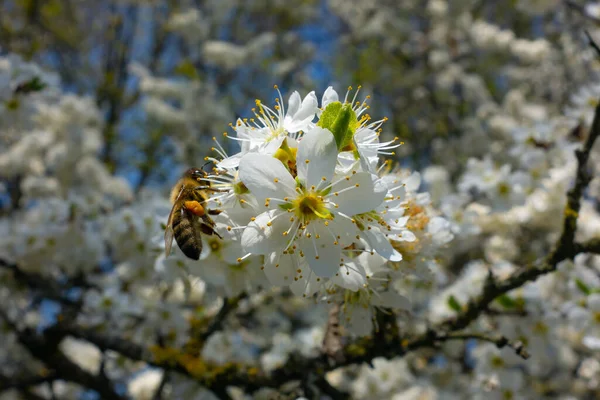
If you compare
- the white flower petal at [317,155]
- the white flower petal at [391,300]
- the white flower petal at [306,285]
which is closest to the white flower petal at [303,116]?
the white flower petal at [317,155]

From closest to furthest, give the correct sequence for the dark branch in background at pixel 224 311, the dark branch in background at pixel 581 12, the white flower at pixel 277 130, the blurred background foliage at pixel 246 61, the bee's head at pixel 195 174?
the white flower at pixel 277 130 → the bee's head at pixel 195 174 → the dark branch in background at pixel 224 311 → the dark branch in background at pixel 581 12 → the blurred background foliage at pixel 246 61

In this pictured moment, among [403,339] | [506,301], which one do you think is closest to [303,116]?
[403,339]

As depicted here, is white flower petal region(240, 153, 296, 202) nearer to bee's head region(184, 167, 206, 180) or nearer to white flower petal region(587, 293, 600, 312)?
bee's head region(184, 167, 206, 180)

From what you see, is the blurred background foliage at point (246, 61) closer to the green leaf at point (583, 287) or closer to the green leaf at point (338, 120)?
the green leaf at point (583, 287)

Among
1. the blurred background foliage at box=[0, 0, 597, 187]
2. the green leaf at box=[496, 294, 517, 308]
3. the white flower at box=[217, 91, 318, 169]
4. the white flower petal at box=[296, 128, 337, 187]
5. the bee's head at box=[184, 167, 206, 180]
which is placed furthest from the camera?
the blurred background foliage at box=[0, 0, 597, 187]

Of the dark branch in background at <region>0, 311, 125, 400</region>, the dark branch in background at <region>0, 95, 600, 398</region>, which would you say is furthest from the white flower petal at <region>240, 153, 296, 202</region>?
the dark branch in background at <region>0, 311, 125, 400</region>

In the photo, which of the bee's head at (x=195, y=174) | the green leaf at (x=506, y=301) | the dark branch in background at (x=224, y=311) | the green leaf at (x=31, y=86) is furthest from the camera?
the green leaf at (x=31, y=86)

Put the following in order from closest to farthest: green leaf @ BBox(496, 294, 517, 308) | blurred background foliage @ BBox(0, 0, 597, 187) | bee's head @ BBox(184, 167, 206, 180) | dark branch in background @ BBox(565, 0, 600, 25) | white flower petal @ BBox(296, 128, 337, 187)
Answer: white flower petal @ BBox(296, 128, 337, 187) → bee's head @ BBox(184, 167, 206, 180) → green leaf @ BBox(496, 294, 517, 308) → dark branch in background @ BBox(565, 0, 600, 25) → blurred background foliage @ BBox(0, 0, 597, 187)

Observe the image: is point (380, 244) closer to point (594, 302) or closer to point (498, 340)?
point (498, 340)
